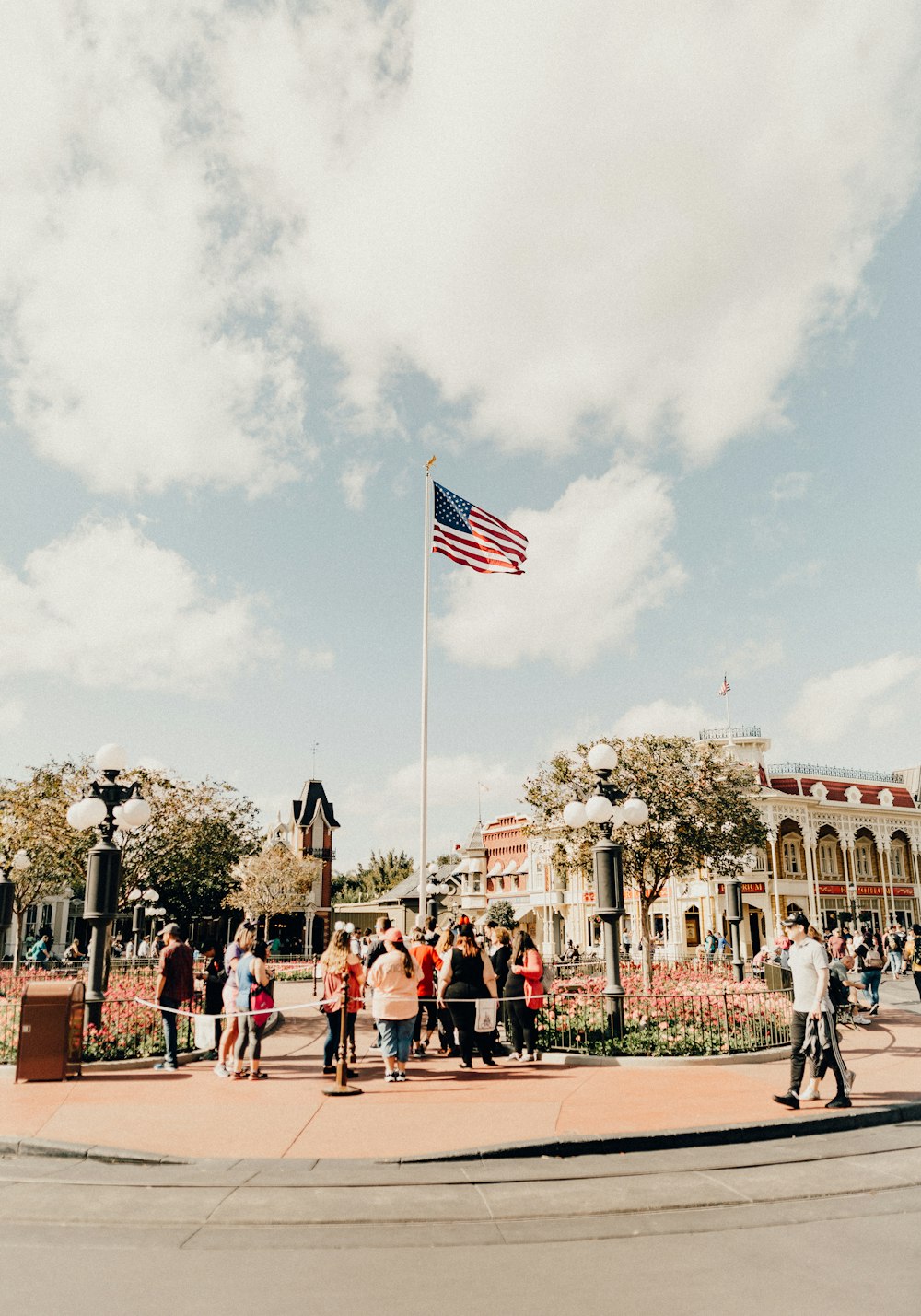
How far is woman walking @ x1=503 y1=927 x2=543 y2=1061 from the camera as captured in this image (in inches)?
457

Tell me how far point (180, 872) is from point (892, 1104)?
99.4ft

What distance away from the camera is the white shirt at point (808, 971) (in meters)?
8.91

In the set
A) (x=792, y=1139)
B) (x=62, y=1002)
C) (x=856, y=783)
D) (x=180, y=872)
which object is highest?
(x=856, y=783)

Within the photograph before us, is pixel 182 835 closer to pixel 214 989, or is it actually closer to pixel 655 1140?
pixel 214 989

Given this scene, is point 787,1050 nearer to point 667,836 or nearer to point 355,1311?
point 355,1311

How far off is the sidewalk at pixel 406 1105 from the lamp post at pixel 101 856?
6.68 ft

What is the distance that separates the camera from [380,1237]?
18.7 feet

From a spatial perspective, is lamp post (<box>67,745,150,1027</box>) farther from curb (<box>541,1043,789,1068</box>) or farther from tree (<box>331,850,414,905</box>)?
tree (<box>331,850,414,905</box>)

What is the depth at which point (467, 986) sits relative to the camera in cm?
1152

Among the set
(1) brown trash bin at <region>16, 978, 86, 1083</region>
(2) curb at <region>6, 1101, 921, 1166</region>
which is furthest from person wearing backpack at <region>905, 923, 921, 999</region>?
(1) brown trash bin at <region>16, 978, 86, 1083</region>

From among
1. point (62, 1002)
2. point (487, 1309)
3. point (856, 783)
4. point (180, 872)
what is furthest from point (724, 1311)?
point (856, 783)

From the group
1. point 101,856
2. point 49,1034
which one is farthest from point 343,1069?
point 101,856

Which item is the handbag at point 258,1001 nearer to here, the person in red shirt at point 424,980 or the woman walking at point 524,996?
the person in red shirt at point 424,980

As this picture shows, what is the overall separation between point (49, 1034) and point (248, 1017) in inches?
83.3
